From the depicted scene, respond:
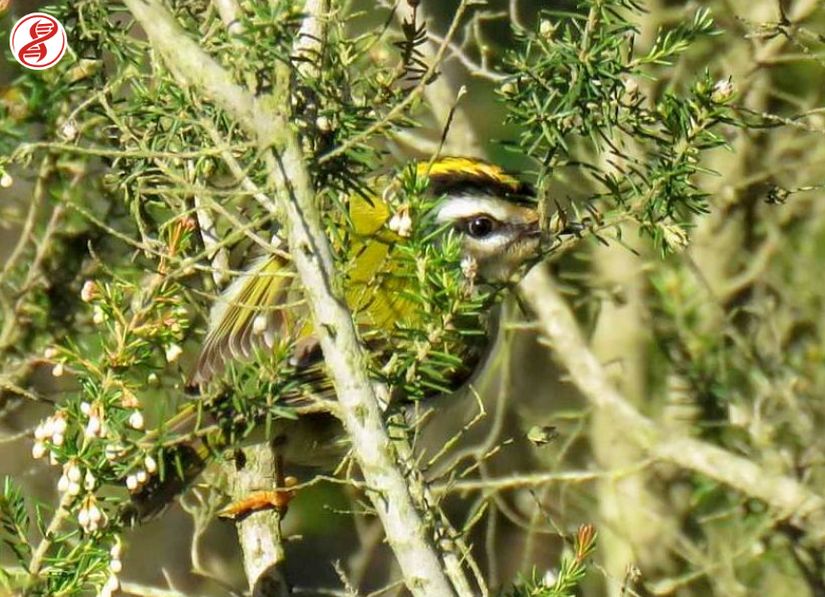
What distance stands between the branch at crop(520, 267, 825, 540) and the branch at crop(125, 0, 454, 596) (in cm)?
203

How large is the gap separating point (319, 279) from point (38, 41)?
3.71 ft

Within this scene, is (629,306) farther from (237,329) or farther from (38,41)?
(38,41)

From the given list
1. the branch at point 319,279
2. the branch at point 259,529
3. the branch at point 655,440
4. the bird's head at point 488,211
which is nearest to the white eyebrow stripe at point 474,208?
the bird's head at point 488,211

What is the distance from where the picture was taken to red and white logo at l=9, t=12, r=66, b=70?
2.74 metres

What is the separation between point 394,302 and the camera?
306 cm

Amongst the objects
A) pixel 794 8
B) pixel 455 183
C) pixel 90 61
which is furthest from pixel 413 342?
pixel 794 8

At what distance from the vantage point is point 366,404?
2092mm

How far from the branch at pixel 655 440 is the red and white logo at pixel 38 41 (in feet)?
6.42

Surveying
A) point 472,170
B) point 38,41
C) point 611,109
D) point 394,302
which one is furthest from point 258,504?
point 472,170

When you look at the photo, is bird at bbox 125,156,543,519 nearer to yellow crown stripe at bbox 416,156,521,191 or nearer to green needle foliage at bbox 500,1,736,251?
yellow crown stripe at bbox 416,156,521,191

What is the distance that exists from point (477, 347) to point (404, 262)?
168 centimetres

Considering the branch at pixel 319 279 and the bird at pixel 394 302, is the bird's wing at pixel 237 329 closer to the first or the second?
the bird at pixel 394 302

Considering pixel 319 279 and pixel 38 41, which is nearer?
pixel 319 279

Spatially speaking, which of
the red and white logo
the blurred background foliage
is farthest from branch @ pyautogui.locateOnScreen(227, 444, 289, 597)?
the red and white logo
